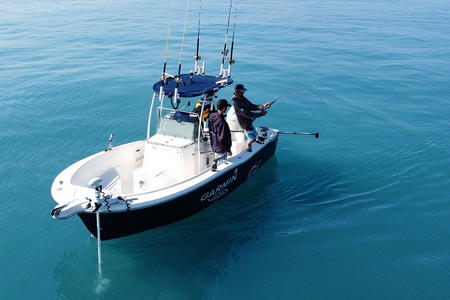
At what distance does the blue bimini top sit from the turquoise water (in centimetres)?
252

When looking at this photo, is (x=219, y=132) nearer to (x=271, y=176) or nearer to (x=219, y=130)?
(x=219, y=130)

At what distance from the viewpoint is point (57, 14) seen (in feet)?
92.5

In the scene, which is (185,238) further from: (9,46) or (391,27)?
(391,27)

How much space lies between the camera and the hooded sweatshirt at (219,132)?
282 inches

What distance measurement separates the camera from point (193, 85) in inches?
301

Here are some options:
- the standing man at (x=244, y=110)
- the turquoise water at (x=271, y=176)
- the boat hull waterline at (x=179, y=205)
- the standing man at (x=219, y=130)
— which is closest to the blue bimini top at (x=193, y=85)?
the standing man at (x=244, y=110)

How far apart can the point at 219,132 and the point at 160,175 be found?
147 centimetres

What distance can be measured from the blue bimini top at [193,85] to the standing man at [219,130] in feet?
1.60

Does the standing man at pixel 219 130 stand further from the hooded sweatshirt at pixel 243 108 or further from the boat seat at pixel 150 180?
the boat seat at pixel 150 180

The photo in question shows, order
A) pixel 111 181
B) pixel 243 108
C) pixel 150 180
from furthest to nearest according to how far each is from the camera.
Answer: pixel 243 108, pixel 111 181, pixel 150 180

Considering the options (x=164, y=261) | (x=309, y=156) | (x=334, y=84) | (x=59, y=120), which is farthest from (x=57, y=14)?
(x=164, y=261)

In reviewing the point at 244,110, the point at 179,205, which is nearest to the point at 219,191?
the point at 179,205

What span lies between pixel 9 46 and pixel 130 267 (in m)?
18.2

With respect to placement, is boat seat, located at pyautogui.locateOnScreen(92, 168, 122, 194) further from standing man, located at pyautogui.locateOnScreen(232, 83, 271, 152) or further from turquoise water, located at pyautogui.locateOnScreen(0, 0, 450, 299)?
standing man, located at pyautogui.locateOnScreen(232, 83, 271, 152)
